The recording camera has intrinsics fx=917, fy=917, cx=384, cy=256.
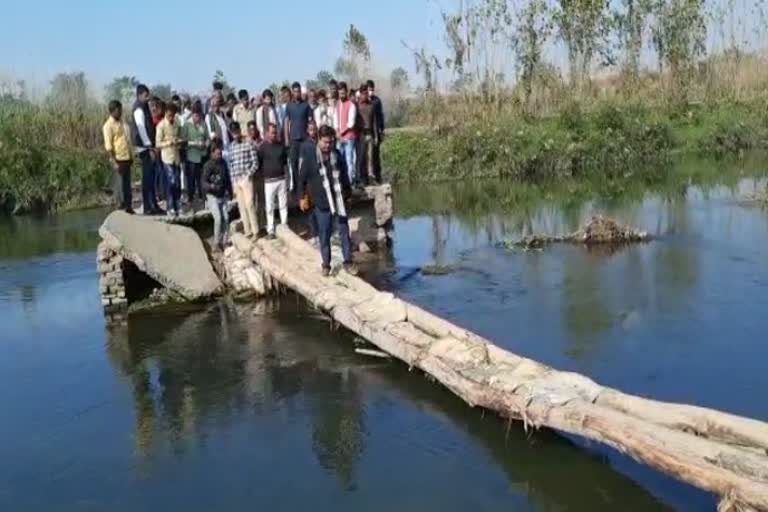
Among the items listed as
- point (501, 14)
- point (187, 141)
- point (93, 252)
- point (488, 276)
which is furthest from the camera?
point (501, 14)

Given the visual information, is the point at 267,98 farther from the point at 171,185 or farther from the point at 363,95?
the point at 171,185

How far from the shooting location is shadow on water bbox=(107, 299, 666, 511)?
19.7 ft

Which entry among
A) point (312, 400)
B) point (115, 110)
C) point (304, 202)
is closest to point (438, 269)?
point (304, 202)

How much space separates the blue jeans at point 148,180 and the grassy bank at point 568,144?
38.9 ft

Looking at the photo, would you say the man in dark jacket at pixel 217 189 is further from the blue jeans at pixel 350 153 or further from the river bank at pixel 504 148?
the river bank at pixel 504 148

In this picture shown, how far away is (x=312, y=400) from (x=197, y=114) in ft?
22.7

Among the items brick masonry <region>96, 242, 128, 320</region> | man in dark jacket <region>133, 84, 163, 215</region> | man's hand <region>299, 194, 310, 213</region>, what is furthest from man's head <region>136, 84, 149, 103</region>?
man's hand <region>299, 194, 310, 213</region>

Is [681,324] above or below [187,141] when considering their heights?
below

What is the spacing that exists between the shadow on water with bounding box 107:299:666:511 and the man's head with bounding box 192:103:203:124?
3.50m

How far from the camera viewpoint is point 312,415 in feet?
24.4

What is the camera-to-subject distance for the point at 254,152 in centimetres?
1241

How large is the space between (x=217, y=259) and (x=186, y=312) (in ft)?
4.32

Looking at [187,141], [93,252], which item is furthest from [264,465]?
[93,252]

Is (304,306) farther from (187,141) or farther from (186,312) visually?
(187,141)
